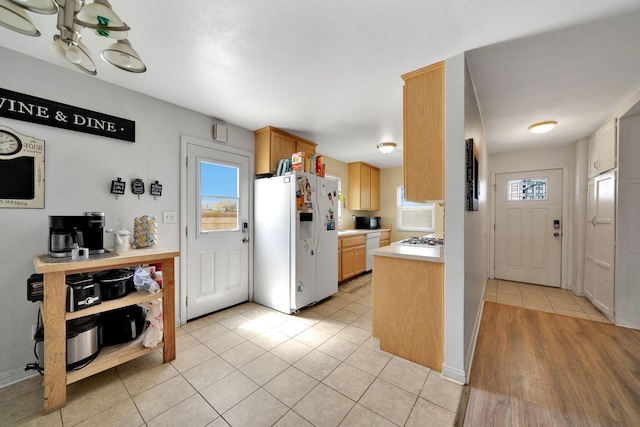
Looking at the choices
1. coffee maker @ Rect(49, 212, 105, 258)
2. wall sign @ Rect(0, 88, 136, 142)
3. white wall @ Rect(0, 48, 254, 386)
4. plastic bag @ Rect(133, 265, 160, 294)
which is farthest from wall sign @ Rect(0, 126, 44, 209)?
plastic bag @ Rect(133, 265, 160, 294)

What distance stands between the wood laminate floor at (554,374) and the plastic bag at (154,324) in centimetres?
224

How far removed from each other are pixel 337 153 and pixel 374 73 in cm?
260

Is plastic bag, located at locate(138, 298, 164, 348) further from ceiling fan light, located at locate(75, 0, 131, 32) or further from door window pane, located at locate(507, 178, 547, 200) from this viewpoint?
door window pane, located at locate(507, 178, 547, 200)

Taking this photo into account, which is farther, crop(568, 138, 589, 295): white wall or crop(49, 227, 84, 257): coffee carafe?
crop(568, 138, 589, 295): white wall

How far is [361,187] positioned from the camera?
5188 millimetres

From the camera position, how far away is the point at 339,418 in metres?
1.42

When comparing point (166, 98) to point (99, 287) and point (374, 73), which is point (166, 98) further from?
point (374, 73)

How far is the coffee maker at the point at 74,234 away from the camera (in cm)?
165

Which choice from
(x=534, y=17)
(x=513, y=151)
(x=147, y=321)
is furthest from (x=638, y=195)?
(x=147, y=321)

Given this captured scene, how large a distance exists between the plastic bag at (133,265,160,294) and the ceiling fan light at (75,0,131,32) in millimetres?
1647

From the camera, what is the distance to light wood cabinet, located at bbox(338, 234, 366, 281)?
4.02 m

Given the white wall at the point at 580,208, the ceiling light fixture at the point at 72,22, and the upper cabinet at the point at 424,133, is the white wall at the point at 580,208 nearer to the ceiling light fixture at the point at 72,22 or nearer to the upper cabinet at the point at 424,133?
the upper cabinet at the point at 424,133

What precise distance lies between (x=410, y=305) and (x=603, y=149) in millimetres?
3279

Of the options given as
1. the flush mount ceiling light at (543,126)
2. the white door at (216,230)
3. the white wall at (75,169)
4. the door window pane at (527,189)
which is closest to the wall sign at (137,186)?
the white wall at (75,169)
